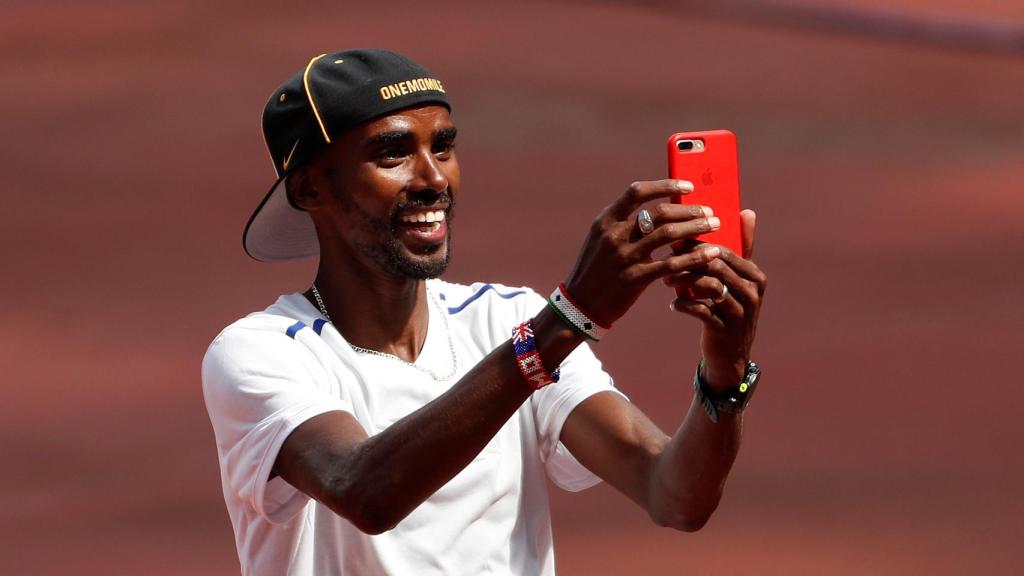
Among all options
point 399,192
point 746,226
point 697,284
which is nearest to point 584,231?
point 399,192

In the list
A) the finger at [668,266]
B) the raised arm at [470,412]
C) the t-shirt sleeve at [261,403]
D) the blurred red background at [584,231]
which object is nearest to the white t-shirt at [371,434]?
the t-shirt sleeve at [261,403]

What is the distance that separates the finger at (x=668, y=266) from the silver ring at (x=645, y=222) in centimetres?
5

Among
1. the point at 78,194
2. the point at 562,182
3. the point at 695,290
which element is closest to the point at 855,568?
the point at 562,182

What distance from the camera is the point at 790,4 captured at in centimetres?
970

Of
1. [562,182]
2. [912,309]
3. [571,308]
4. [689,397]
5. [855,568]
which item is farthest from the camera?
[562,182]

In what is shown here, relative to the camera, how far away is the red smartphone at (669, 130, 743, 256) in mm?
2564

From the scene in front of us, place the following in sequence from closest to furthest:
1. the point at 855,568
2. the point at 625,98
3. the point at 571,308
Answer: the point at 571,308 → the point at 855,568 → the point at 625,98

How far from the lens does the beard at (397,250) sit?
122 inches

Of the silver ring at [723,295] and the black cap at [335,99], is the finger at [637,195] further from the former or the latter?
the black cap at [335,99]

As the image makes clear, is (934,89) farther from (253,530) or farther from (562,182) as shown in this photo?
(253,530)

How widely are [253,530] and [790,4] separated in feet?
24.7

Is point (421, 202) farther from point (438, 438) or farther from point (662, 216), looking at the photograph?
point (662, 216)

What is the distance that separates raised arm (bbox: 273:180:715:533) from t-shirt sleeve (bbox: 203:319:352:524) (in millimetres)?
90

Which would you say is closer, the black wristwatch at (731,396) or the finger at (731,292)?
the finger at (731,292)
